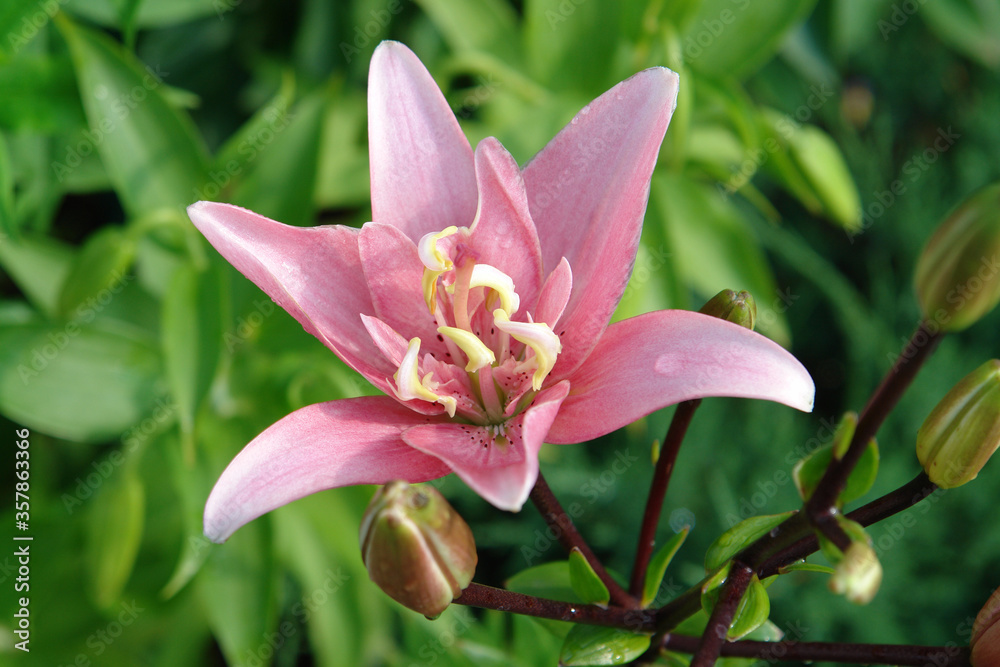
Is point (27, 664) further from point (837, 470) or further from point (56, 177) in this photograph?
point (837, 470)

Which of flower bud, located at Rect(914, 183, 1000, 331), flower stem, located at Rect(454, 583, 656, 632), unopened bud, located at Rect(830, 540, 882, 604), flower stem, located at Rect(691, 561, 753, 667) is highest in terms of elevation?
flower bud, located at Rect(914, 183, 1000, 331)

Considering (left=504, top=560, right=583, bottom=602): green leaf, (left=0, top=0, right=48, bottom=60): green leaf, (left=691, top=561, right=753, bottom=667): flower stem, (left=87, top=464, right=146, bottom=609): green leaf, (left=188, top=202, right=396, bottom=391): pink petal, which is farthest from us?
(left=87, top=464, right=146, bottom=609): green leaf

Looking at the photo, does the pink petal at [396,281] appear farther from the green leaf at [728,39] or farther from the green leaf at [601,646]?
the green leaf at [728,39]

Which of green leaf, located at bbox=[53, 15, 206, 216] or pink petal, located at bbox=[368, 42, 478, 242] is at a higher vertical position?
pink petal, located at bbox=[368, 42, 478, 242]

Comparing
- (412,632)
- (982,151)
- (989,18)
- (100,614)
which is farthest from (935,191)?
(100,614)

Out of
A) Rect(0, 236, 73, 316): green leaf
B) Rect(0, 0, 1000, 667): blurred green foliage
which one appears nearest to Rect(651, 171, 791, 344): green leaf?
Rect(0, 0, 1000, 667): blurred green foliage

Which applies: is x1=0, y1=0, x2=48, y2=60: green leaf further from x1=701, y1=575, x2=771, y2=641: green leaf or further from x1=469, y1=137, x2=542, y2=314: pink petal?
x1=701, y1=575, x2=771, y2=641: green leaf

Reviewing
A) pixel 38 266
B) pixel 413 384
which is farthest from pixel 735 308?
pixel 38 266
